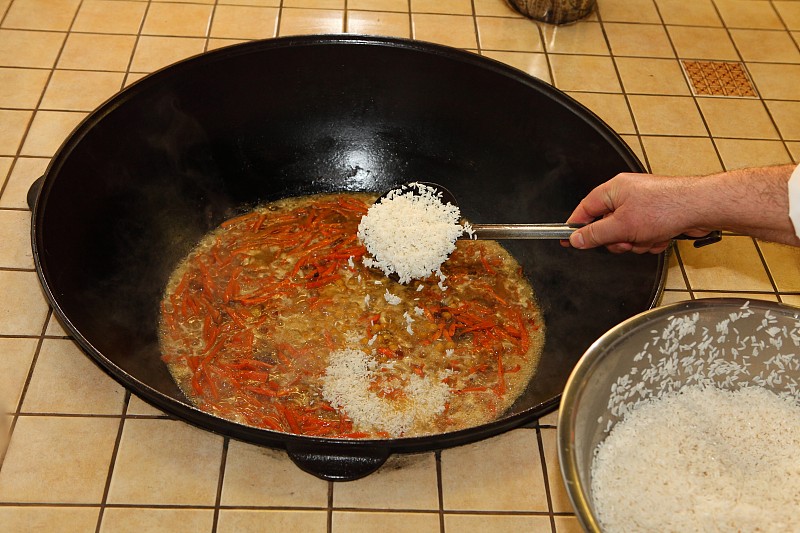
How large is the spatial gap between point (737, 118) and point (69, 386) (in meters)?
1.64

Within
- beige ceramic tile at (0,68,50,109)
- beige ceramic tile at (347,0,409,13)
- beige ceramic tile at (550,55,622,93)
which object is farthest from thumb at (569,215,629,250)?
beige ceramic tile at (0,68,50,109)

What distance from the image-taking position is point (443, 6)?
2152 millimetres

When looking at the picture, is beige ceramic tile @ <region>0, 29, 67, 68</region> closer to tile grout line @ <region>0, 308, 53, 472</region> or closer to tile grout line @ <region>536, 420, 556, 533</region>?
tile grout line @ <region>0, 308, 53, 472</region>

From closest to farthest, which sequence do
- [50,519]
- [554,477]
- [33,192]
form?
[50,519], [554,477], [33,192]

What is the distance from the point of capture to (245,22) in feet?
6.71

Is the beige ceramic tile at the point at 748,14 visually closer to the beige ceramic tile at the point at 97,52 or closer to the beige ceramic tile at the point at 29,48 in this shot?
the beige ceramic tile at the point at 97,52

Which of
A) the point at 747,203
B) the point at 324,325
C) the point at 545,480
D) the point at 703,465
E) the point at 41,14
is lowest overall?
the point at 324,325

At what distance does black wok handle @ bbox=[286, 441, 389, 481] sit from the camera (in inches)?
43.5

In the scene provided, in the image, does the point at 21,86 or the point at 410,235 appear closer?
the point at 410,235

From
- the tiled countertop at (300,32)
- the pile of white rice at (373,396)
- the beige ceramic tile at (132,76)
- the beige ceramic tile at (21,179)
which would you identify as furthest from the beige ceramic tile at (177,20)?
the pile of white rice at (373,396)

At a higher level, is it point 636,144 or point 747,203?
point 747,203

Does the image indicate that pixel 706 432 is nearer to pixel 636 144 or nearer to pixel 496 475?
pixel 496 475

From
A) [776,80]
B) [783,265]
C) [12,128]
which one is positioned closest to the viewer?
[783,265]

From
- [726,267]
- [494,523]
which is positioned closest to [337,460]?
[494,523]
